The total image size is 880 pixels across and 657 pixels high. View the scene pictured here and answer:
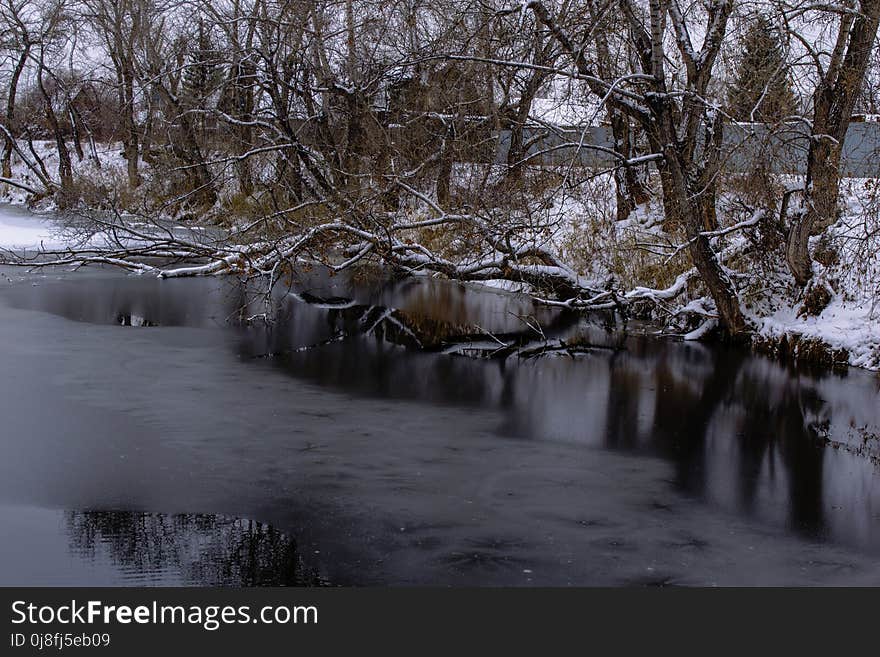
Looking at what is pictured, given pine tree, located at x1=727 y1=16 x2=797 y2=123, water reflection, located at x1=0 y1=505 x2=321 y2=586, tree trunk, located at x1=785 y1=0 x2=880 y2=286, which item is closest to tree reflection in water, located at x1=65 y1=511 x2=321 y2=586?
water reflection, located at x1=0 y1=505 x2=321 y2=586

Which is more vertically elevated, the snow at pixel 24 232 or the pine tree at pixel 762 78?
the pine tree at pixel 762 78

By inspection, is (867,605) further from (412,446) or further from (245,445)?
(245,445)

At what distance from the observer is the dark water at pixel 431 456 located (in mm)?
6285

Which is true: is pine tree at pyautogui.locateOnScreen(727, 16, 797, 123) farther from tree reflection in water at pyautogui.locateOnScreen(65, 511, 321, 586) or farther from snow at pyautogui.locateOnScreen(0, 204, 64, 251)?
snow at pyautogui.locateOnScreen(0, 204, 64, 251)

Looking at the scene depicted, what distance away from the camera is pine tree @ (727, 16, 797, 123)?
1266 centimetres

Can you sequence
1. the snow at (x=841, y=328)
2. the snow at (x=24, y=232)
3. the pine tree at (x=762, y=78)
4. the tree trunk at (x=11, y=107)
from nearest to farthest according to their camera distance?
1. the pine tree at (x=762, y=78)
2. the snow at (x=841, y=328)
3. the snow at (x=24, y=232)
4. the tree trunk at (x=11, y=107)

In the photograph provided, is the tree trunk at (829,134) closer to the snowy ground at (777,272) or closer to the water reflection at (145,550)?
the snowy ground at (777,272)

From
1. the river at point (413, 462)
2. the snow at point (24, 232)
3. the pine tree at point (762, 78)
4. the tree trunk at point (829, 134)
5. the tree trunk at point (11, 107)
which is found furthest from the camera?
the tree trunk at point (11, 107)

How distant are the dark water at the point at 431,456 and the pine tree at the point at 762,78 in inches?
134

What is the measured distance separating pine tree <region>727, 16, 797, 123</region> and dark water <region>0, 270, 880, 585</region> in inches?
134

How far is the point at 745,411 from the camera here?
10.9m

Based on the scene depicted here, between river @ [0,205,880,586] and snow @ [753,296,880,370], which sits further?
snow @ [753,296,880,370]

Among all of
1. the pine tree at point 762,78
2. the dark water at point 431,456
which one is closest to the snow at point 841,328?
the dark water at point 431,456

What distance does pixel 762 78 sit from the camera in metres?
13.0
